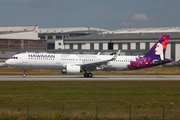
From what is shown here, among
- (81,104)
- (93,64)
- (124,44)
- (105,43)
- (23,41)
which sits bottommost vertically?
(81,104)

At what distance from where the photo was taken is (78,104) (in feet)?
103

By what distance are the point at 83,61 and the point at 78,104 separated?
33980 mm

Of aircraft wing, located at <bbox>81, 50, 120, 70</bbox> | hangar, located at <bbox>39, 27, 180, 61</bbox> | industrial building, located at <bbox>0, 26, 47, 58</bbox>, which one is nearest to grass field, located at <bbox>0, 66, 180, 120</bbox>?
aircraft wing, located at <bbox>81, 50, 120, 70</bbox>

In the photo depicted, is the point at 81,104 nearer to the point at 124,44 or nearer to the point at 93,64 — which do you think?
the point at 93,64

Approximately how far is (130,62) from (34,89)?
27.1 metres

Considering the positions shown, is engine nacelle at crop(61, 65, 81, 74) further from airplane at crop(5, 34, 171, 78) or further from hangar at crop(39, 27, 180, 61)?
hangar at crop(39, 27, 180, 61)

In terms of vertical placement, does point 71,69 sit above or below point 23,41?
below

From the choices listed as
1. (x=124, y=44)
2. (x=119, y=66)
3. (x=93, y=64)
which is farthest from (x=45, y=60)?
(x=124, y=44)

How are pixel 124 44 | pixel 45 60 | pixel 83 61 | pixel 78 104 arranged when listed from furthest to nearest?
pixel 124 44 → pixel 83 61 → pixel 45 60 → pixel 78 104

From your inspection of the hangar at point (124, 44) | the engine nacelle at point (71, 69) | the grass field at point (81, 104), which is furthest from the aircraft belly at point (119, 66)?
the hangar at point (124, 44)

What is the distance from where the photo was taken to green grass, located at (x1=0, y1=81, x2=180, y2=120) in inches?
996

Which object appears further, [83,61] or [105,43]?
[105,43]

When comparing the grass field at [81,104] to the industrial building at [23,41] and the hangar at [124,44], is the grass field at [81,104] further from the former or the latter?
the industrial building at [23,41]

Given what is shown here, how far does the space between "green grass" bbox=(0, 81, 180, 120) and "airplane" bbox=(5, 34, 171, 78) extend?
14.8 m
